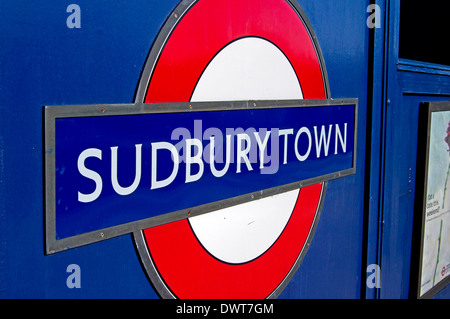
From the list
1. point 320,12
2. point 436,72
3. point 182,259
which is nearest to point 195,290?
point 182,259

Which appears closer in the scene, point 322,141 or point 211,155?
point 211,155

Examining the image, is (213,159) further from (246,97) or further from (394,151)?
(394,151)

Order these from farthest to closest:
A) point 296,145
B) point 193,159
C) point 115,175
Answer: point 296,145 < point 193,159 < point 115,175

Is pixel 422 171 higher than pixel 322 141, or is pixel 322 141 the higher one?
pixel 322 141

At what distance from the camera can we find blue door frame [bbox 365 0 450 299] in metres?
1.59

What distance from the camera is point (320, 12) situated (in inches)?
52.6

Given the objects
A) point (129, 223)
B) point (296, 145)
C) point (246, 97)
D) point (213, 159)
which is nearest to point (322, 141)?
point (296, 145)

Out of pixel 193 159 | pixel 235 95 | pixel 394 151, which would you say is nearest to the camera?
pixel 193 159

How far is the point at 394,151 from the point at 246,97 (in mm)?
799

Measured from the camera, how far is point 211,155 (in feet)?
3.28

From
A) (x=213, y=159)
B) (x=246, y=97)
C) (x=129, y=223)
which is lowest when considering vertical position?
(x=129, y=223)

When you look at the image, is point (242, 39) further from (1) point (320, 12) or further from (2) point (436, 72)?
(2) point (436, 72)

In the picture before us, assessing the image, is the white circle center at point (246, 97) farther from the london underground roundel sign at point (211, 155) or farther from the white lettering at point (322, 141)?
the white lettering at point (322, 141)
